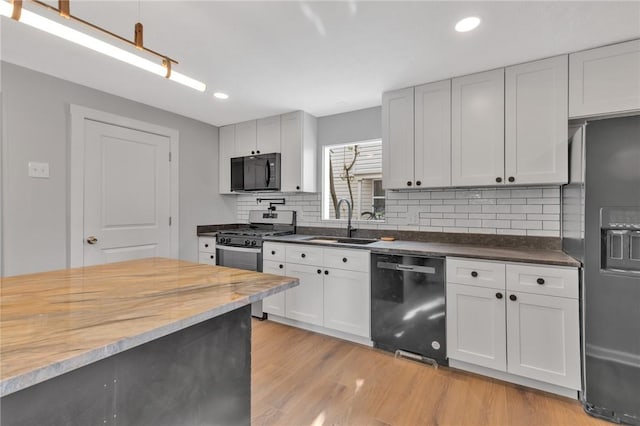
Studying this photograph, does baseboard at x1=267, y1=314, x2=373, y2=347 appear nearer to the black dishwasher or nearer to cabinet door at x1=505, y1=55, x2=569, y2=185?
the black dishwasher

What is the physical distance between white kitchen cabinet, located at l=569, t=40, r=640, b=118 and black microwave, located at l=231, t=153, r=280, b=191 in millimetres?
2756

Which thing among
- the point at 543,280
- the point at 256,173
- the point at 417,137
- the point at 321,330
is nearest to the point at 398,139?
the point at 417,137

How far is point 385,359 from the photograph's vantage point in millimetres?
2414

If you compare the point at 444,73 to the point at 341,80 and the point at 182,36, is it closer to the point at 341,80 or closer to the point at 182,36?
the point at 341,80

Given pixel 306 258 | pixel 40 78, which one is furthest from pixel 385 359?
pixel 40 78

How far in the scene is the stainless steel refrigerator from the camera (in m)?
1.64

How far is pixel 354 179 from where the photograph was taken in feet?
11.9

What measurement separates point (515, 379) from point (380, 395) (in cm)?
98

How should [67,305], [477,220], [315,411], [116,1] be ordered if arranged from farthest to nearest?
[477,220]
[315,411]
[116,1]
[67,305]

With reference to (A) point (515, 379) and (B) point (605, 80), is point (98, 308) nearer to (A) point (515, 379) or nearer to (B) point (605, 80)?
(A) point (515, 379)

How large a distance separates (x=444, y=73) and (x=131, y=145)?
311 cm

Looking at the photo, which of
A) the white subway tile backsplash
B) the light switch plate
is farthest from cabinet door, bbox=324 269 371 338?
the light switch plate

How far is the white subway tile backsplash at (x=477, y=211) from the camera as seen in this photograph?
2.43 meters

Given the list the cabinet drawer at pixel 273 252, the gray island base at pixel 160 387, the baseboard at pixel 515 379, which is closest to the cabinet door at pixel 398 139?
the cabinet drawer at pixel 273 252
